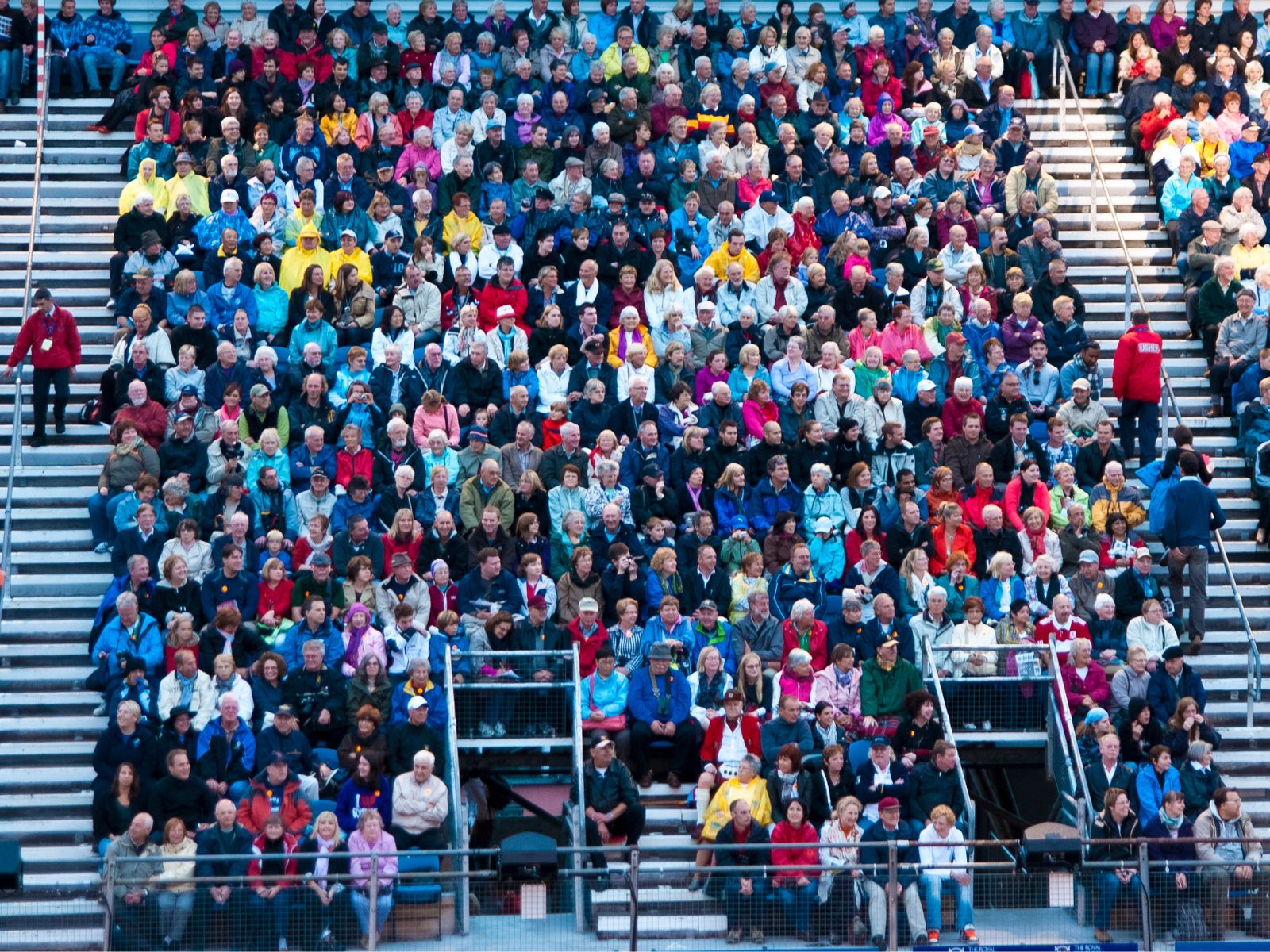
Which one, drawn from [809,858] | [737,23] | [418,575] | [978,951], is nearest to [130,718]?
[418,575]

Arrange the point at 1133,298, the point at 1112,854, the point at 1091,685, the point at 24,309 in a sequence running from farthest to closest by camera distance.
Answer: the point at 1133,298 → the point at 24,309 → the point at 1091,685 → the point at 1112,854

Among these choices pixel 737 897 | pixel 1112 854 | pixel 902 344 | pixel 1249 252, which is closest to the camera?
pixel 737 897

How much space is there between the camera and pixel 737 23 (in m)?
28.2

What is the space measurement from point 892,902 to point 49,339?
9.82m

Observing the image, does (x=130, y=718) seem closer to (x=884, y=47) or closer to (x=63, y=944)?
(x=63, y=944)

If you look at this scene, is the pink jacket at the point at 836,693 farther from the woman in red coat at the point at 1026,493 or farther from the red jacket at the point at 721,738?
the woman in red coat at the point at 1026,493

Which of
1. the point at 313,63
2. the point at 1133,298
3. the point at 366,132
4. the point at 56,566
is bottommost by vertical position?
the point at 56,566

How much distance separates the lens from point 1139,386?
23.1 m

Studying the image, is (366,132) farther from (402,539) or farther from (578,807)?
(578,807)

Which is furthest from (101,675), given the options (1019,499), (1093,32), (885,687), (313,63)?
(1093,32)

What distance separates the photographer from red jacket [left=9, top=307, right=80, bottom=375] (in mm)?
22438

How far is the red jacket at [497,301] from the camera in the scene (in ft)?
77.5

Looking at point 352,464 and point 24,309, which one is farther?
point 24,309

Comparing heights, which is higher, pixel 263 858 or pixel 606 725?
pixel 606 725
